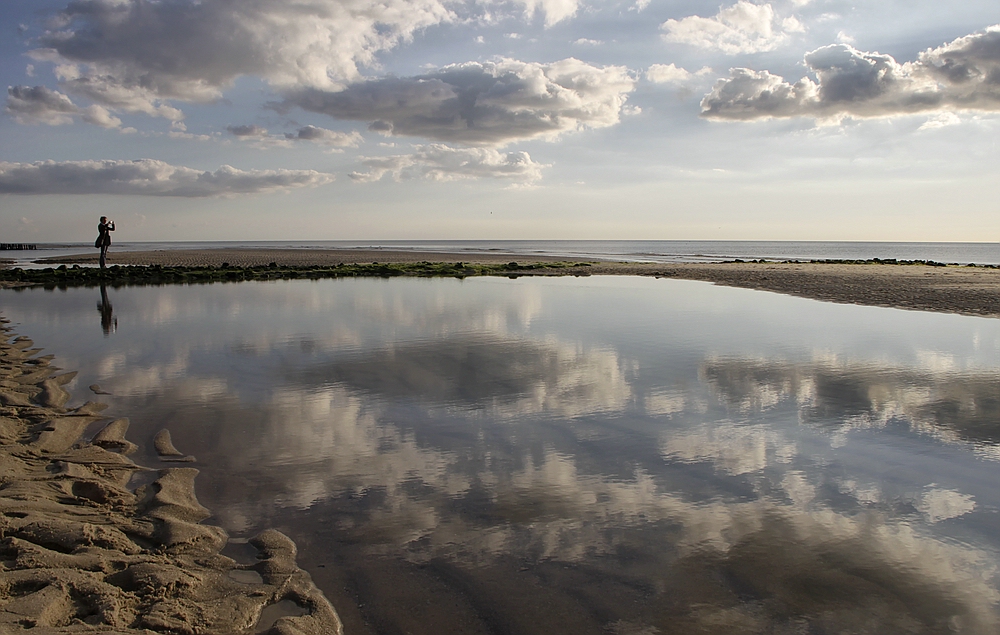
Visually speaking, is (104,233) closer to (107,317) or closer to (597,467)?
(107,317)

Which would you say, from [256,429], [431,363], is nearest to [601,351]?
[431,363]

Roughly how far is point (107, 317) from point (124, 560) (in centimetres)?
1614

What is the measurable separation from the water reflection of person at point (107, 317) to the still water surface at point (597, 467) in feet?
3.79

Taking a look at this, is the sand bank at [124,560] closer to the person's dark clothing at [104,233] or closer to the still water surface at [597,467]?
the still water surface at [597,467]

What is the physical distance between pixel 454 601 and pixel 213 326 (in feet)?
46.4

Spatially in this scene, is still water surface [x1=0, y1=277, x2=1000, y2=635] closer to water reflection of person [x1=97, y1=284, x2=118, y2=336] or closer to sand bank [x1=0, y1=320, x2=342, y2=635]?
sand bank [x1=0, y1=320, x2=342, y2=635]

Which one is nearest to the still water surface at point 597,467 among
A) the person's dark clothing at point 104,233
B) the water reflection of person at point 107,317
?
the water reflection of person at point 107,317

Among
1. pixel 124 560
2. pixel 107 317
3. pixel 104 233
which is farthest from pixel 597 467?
pixel 104 233

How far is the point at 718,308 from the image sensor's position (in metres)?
21.4

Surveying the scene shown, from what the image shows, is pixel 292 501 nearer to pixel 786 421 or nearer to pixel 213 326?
pixel 786 421

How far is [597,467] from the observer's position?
→ 671 centimetres

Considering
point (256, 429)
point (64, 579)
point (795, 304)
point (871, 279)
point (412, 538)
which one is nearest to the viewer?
point (64, 579)

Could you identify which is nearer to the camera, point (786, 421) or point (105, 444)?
point (105, 444)

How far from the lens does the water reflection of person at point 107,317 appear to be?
16.0 metres
